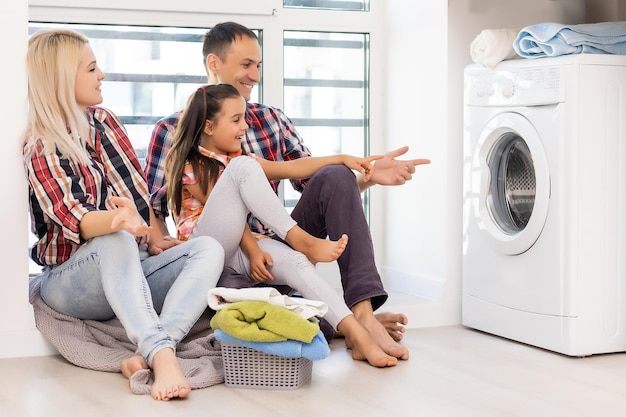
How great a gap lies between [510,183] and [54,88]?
137 cm

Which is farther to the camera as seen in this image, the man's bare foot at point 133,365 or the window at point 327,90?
the window at point 327,90

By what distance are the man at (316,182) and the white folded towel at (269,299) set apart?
11.6 inches

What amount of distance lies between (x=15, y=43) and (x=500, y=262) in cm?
152

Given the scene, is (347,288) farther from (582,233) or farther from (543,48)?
(543,48)

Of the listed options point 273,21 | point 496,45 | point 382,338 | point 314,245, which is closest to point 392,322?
point 382,338

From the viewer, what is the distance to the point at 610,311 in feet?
8.14

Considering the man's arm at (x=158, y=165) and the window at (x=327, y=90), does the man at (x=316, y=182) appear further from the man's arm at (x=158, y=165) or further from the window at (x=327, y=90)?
the window at (x=327, y=90)

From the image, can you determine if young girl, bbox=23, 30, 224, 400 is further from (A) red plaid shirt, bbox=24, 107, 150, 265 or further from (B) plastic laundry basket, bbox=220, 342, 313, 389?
(B) plastic laundry basket, bbox=220, 342, 313, 389

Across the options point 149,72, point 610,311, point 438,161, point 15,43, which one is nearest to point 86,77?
point 15,43

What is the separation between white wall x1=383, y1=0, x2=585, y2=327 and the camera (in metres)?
2.99

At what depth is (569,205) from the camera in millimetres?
2443

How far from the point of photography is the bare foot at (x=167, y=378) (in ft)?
6.50

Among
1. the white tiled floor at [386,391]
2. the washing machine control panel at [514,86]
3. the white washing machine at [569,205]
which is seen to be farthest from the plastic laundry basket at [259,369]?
the washing machine control panel at [514,86]

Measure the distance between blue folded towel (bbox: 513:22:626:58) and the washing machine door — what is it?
21 cm
